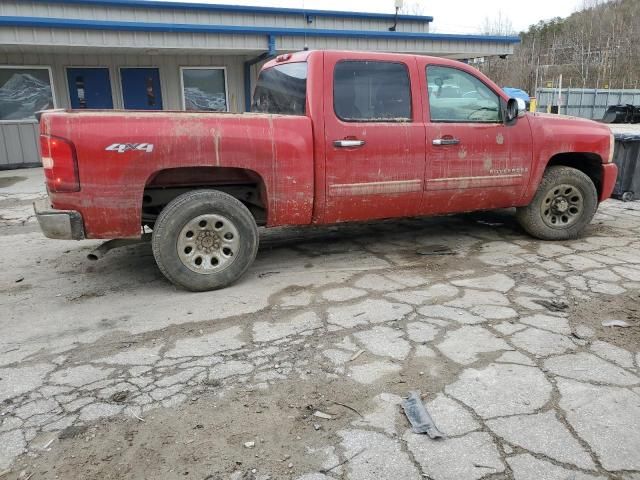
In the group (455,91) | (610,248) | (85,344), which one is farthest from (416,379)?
(610,248)

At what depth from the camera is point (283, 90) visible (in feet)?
16.3

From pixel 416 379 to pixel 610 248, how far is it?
371 cm

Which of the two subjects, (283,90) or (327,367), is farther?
(283,90)

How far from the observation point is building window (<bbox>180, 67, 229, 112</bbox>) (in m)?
13.9

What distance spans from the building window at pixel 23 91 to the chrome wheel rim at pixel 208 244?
35.4 feet

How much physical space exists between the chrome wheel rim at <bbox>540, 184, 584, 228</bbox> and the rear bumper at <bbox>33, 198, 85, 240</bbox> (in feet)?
15.4

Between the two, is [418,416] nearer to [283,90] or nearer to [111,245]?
[111,245]

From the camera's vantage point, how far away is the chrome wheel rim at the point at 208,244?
13.6 feet

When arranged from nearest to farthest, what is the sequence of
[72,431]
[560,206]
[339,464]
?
[339,464] → [72,431] → [560,206]

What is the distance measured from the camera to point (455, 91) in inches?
197

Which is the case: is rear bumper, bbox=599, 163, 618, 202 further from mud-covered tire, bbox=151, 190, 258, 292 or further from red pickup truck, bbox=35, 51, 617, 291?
mud-covered tire, bbox=151, 190, 258, 292

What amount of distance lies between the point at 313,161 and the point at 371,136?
23.9 inches

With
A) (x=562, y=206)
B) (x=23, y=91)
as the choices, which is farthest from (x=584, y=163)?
(x=23, y=91)

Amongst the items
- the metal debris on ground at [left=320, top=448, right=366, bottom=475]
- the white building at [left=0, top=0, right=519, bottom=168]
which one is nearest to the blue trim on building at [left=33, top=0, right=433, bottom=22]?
the white building at [left=0, top=0, right=519, bottom=168]
